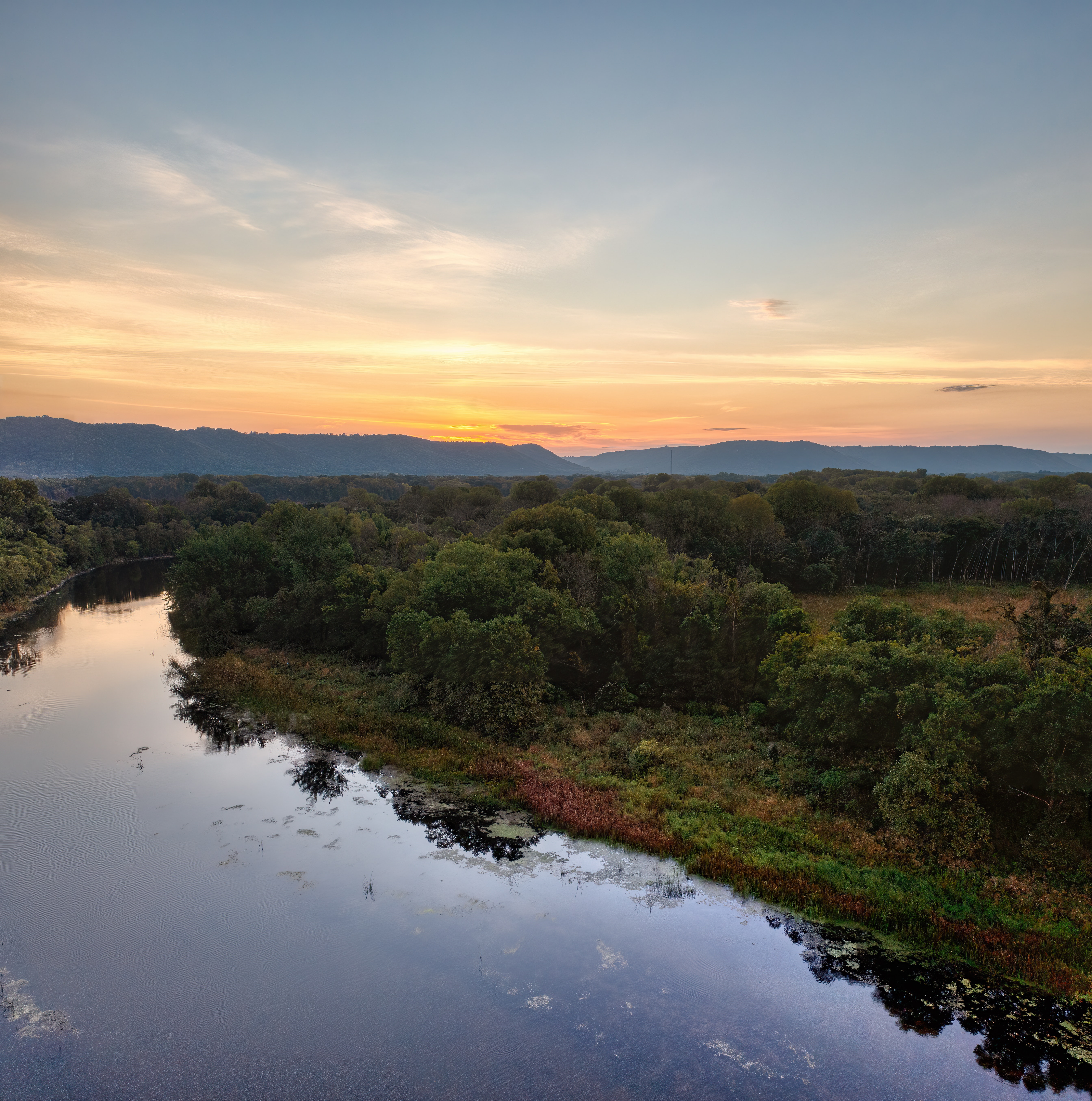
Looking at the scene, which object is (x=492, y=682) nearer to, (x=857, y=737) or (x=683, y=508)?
(x=857, y=737)

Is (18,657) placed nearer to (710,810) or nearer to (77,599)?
(77,599)

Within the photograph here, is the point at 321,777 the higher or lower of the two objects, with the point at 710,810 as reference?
lower

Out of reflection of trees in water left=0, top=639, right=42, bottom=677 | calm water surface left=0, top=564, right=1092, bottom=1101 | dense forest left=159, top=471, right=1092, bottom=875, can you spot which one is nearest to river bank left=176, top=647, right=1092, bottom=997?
calm water surface left=0, top=564, right=1092, bottom=1101

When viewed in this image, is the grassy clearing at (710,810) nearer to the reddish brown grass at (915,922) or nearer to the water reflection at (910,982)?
the reddish brown grass at (915,922)

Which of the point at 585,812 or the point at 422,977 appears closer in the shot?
the point at 422,977

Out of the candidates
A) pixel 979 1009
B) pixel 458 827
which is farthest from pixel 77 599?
pixel 979 1009

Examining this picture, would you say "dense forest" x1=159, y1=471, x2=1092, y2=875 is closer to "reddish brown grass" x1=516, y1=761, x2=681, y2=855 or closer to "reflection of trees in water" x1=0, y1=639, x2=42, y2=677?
"reddish brown grass" x1=516, y1=761, x2=681, y2=855

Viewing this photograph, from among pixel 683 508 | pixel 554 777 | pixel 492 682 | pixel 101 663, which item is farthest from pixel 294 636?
pixel 683 508
